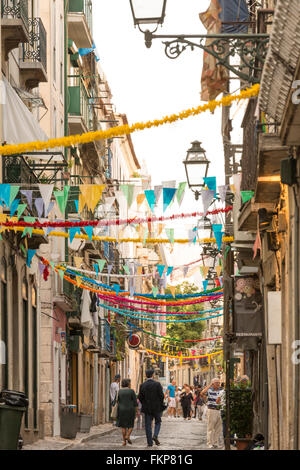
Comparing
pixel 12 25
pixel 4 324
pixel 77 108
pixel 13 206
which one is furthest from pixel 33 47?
pixel 77 108

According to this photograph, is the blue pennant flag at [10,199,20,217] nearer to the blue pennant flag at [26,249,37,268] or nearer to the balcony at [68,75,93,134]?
the blue pennant flag at [26,249,37,268]

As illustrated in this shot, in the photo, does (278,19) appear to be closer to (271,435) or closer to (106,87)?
(271,435)

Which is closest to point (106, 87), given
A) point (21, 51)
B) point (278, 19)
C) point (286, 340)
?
point (21, 51)

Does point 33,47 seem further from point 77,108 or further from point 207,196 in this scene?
point 77,108

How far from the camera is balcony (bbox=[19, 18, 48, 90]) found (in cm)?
2581

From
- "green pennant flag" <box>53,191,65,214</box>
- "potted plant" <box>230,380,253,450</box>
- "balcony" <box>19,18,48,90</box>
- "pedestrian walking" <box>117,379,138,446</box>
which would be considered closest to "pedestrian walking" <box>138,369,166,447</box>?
"pedestrian walking" <box>117,379,138,446</box>

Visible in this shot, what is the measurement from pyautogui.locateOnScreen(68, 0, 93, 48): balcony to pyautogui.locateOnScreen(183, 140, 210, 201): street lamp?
2013 cm

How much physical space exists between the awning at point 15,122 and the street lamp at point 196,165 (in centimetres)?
309

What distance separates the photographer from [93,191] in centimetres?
1800

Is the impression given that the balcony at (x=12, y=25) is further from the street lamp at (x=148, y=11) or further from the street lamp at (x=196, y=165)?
the street lamp at (x=148, y=11)

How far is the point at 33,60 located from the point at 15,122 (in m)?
4.42

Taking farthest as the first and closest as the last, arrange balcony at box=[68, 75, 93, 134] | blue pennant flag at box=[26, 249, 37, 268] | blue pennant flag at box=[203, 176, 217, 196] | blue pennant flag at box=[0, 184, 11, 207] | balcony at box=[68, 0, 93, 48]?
balcony at box=[68, 0, 93, 48], balcony at box=[68, 75, 93, 134], blue pennant flag at box=[26, 249, 37, 268], blue pennant flag at box=[0, 184, 11, 207], blue pennant flag at box=[203, 176, 217, 196]

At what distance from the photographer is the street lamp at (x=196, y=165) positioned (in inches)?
805

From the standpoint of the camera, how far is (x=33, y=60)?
26.3m
